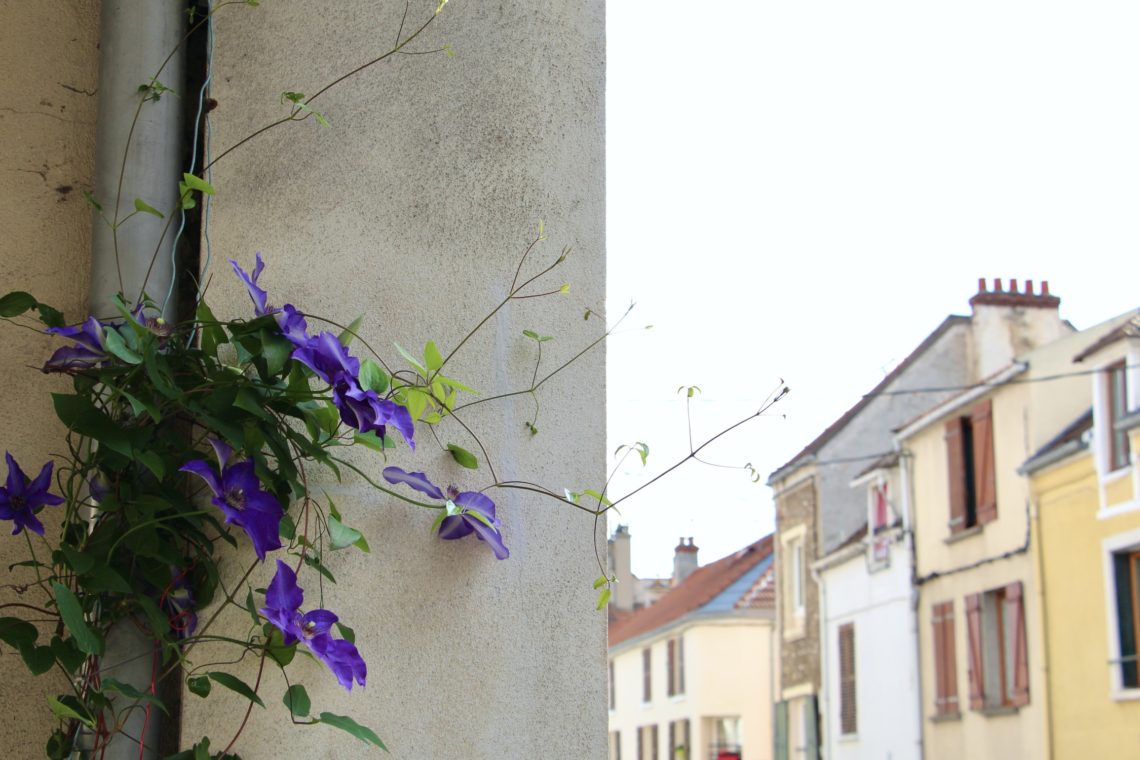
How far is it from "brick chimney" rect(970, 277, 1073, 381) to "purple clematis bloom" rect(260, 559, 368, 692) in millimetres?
18269

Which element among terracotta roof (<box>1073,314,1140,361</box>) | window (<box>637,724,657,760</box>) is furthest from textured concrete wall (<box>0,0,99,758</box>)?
window (<box>637,724,657,760</box>)

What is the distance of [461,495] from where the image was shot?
1.40 metres

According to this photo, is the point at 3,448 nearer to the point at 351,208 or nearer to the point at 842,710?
the point at 351,208

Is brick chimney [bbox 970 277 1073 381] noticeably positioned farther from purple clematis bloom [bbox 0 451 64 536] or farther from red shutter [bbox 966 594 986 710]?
purple clematis bloom [bbox 0 451 64 536]

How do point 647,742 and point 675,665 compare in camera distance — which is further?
point 647,742

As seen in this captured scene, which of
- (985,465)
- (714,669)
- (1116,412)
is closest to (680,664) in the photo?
(714,669)

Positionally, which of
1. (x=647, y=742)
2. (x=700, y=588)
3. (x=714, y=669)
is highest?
(x=700, y=588)

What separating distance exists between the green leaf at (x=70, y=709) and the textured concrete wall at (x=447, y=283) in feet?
0.39

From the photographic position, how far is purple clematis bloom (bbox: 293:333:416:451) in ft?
3.88

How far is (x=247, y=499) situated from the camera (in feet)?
3.94

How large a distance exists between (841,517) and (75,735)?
19.7m

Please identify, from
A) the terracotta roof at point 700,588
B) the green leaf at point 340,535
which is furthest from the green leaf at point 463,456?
the terracotta roof at point 700,588

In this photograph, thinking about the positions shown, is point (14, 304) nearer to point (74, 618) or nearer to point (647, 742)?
point (74, 618)

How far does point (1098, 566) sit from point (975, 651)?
2655mm
